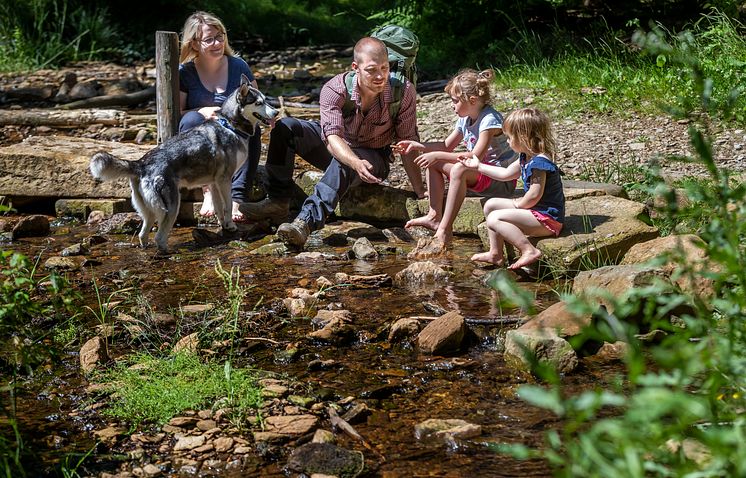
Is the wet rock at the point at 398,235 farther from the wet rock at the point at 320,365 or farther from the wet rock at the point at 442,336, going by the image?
the wet rock at the point at 320,365

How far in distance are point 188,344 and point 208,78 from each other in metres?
3.90

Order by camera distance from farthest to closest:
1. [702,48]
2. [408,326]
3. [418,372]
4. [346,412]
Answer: [702,48]
[408,326]
[418,372]
[346,412]

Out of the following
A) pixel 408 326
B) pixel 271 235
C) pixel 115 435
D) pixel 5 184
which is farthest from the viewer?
pixel 5 184

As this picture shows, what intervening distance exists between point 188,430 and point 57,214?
193 inches

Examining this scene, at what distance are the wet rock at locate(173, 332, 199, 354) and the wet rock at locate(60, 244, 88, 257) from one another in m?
2.45

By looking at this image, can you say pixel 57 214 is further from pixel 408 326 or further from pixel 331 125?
pixel 408 326

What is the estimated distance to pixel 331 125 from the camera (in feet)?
21.8

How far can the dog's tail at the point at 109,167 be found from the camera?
6.09 metres

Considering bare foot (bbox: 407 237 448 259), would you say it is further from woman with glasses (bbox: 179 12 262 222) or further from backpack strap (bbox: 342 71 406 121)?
woman with glasses (bbox: 179 12 262 222)

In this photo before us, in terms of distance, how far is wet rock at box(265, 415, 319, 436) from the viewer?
3441 mm

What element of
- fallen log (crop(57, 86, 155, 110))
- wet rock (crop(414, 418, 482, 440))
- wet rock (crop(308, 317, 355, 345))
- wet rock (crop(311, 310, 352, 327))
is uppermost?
wet rock (crop(414, 418, 482, 440))

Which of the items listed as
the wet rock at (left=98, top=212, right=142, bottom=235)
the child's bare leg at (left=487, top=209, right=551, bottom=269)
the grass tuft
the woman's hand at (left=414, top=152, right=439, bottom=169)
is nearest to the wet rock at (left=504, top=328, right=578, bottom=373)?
the grass tuft

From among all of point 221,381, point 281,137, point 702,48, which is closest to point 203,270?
point 281,137

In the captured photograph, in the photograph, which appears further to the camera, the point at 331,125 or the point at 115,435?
the point at 331,125
